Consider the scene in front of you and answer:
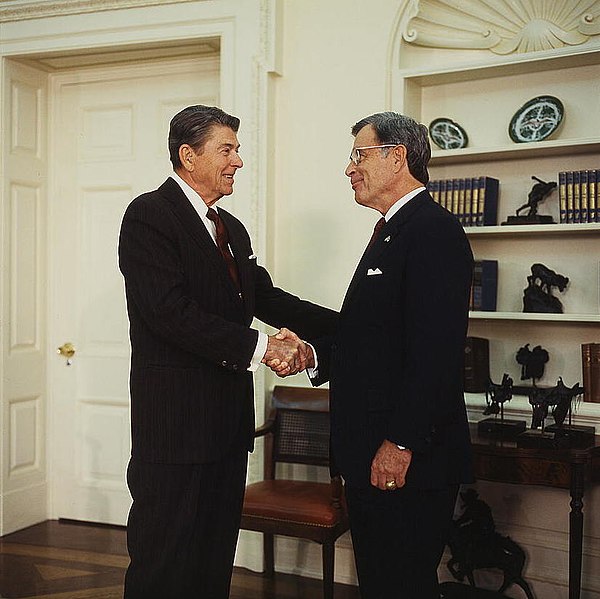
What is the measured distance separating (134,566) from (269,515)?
3.19 feet

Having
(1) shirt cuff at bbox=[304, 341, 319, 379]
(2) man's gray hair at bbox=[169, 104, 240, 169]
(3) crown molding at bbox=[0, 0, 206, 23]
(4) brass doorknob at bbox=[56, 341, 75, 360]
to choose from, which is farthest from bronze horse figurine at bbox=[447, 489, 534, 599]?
(3) crown molding at bbox=[0, 0, 206, 23]

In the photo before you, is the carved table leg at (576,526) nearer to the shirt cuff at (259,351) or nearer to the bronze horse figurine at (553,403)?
the bronze horse figurine at (553,403)

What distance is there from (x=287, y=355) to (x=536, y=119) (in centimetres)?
177

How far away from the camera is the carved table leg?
3.25m

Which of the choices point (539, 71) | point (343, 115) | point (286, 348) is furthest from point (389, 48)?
point (286, 348)

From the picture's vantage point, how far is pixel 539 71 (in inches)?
154

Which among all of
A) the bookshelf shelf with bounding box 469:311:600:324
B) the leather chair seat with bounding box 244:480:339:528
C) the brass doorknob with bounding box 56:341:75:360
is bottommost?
the leather chair seat with bounding box 244:480:339:528

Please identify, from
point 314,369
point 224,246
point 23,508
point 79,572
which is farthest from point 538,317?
point 23,508

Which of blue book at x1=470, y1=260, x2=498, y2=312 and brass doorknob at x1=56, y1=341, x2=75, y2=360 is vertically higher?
blue book at x1=470, y1=260, x2=498, y2=312

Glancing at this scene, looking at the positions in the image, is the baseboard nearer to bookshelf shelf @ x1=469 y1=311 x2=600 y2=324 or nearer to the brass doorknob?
the brass doorknob

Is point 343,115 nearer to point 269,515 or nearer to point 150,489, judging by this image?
point 269,515

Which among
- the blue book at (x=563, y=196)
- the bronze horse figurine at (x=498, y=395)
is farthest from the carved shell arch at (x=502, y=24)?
the bronze horse figurine at (x=498, y=395)

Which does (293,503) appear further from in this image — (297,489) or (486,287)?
(486,287)

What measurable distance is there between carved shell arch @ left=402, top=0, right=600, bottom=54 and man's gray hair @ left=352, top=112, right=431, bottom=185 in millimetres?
1508
